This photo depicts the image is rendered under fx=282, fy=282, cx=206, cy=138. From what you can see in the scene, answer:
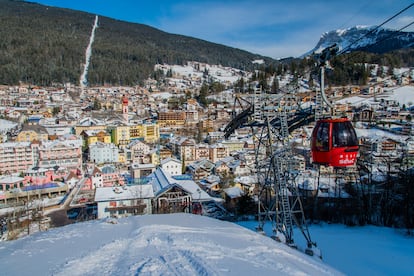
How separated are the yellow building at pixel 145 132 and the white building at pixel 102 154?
717 centimetres

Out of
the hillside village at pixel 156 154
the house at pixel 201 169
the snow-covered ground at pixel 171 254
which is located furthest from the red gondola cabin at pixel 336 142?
the house at pixel 201 169

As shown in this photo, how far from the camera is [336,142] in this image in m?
4.55

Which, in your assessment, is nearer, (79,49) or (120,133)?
(120,133)

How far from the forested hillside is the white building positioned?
42316mm

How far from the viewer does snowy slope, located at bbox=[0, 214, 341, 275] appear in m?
3.26

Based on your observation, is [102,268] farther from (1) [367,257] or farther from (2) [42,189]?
(2) [42,189]

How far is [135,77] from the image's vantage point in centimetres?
7331

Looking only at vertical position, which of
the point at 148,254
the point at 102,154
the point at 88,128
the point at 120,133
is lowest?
the point at 102,154

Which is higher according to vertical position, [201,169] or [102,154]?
[102,154]

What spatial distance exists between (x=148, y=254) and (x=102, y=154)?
82.0ft

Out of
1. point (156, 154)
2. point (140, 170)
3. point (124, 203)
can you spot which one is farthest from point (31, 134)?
point (124, 203)

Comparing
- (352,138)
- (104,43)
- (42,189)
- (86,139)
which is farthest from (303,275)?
(104,43)

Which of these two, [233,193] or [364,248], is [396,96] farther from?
[364,248]

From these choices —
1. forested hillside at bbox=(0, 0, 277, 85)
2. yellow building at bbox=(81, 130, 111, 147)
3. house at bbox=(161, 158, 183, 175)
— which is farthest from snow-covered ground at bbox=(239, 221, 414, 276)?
forested hillside at bbox=(0, 0, 277, 85)
